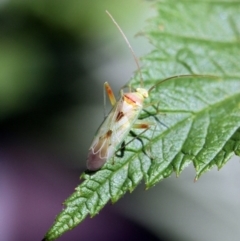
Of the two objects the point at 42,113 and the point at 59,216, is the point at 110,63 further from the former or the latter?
the point at 59,216

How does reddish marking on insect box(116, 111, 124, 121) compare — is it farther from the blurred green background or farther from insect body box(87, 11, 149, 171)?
the blurred green background

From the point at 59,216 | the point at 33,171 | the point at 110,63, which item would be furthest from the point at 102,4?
the point at 59,216

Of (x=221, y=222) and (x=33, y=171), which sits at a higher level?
(x=221, y=222)

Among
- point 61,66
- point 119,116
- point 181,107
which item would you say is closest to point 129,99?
point 119,116

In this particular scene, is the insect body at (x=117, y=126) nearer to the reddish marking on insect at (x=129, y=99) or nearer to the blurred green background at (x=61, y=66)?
the reddish marking on insect at (x=129, y=99)

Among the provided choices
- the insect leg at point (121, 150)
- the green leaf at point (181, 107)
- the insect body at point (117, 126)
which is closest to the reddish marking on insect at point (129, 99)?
the insect body at point (117, 126)

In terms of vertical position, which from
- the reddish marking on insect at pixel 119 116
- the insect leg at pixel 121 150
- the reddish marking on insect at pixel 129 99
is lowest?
the insect leg at pixel 121 150

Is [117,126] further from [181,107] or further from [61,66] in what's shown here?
[61,66]
